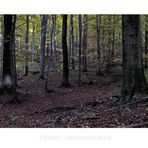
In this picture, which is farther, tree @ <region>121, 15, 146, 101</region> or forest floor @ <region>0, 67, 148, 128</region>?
tree @ <region>121, 15, 146, 101</region>

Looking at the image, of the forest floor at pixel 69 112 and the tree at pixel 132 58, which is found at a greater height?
the tree at pixel 132 58

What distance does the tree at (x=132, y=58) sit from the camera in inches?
412

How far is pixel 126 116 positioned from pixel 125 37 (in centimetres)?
305

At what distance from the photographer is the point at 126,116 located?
28.2 ft

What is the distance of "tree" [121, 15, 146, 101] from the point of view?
10469 mm

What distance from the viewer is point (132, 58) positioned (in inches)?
416
